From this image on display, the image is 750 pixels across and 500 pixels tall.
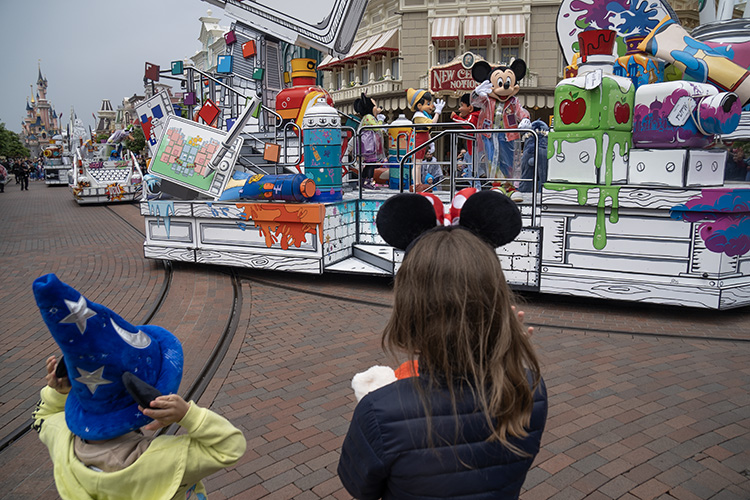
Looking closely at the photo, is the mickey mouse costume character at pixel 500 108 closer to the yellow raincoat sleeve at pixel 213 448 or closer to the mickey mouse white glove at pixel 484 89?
the mickey mouse white glove at pixel 484 89

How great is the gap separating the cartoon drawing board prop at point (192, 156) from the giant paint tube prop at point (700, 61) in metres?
5.62

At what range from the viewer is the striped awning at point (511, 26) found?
23.5 metres

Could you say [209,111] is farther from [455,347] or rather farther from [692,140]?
[455,347]

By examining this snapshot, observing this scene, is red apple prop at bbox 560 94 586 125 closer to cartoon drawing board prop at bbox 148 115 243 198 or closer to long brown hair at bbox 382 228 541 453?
cartoon drawing board prop at bbox 148 115 243 198

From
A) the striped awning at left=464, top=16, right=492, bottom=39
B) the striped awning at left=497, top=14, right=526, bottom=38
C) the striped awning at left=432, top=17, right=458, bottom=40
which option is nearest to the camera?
the striped awning at left=497, top=14, right=526, bottom=38

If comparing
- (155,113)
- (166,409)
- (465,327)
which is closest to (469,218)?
(465,327)

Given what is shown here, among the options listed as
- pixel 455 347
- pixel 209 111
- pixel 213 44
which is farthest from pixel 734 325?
pixel 213 44

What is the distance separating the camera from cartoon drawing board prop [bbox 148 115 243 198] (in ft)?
26.2

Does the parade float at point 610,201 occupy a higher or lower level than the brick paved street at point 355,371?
higher

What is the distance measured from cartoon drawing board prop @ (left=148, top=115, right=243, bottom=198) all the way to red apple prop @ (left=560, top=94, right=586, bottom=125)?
174 inches

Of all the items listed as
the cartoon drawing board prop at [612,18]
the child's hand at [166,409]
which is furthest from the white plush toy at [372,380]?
the cartoon drawing board prop at [612,18]

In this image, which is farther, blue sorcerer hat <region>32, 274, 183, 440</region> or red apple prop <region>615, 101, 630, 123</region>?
red apple prop <region>615, 101, 630, 123</region>

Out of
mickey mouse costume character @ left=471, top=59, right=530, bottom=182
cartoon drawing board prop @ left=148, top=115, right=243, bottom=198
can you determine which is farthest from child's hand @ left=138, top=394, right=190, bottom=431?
mickey mouse costume character @ left=471, top=59, right=530, bottom=182

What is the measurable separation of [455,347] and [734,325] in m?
5.58
